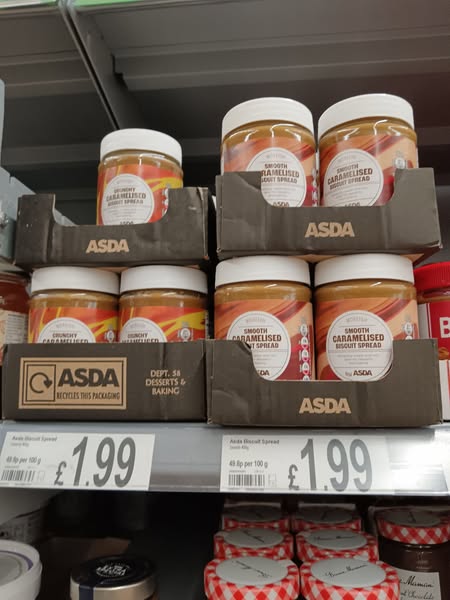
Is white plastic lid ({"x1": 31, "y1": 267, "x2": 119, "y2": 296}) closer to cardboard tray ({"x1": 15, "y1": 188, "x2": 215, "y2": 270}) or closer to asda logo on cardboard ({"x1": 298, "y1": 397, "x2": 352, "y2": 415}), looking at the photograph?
cardboard tray ({"x1": 15, "y1": 188, "x2": 215, "y2": 270})

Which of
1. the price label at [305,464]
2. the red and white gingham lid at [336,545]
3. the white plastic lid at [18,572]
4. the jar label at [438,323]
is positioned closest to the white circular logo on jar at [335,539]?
the red and white gingham lid at [336,545]

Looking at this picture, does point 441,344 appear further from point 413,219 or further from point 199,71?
point 199,71

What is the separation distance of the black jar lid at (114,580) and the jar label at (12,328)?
0.37 meters

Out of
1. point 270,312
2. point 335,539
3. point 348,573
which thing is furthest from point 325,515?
point 270,312

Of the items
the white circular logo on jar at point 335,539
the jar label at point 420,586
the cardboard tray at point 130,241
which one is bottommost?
the jar label at point 420,586

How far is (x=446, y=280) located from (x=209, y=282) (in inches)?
16.3

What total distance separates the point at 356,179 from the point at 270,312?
250 mm

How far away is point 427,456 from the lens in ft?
2.06

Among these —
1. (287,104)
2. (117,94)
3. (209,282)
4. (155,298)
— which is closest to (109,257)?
(155,298)

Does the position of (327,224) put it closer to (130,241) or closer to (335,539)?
(130,241)

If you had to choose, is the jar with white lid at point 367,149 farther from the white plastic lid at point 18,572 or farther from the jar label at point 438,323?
the white plastic lid at point 18,572

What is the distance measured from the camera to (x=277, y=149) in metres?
0.78

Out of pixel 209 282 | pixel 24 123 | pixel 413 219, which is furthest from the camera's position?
pixel 24 123

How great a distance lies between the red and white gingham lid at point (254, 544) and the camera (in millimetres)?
761
